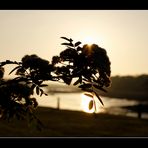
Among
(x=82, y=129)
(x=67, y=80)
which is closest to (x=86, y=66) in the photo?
(x=67, y=80)

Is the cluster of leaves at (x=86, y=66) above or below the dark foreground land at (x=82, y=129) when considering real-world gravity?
above

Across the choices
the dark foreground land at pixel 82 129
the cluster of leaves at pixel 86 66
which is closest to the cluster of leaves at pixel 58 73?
the cluster of leaves at pixel 86 66

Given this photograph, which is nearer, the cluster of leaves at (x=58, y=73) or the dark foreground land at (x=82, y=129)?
the cluster of leaves at (x=58, y=73)

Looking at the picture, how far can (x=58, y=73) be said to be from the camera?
194 cm

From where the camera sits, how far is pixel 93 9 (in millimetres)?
1635

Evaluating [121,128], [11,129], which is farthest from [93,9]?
[121,128]

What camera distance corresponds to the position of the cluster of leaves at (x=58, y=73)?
1852mm

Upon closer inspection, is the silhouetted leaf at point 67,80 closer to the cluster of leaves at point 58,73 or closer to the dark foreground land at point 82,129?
the cluster of leaves at point 58,73

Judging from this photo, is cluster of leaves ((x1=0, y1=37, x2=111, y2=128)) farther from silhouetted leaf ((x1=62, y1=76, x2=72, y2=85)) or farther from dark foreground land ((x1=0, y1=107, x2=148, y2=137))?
dark foreground land ((x1=0, y1=107, x2=148, y2=137))

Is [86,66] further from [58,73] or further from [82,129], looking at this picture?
[82,129]

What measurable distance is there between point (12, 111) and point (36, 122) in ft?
0.52
